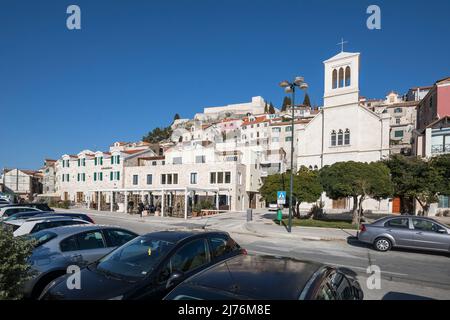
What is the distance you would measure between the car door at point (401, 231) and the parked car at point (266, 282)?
31.3ft

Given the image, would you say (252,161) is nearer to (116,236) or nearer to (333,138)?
(333,138)

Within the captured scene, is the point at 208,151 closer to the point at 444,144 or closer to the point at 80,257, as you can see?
the point at 444,144

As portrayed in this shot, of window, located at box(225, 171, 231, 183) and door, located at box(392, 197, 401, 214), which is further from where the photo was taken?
window, located at box(225, 171, 231, 183)

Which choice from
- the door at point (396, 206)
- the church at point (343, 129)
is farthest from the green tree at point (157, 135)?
the door at point (396, 206)

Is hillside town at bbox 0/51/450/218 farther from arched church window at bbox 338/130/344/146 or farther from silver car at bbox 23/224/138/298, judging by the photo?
silver car at bbox 23/224/138/298

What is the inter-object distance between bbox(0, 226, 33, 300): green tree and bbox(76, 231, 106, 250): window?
9.09ft

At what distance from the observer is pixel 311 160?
135ft

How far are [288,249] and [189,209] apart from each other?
21.0 meters

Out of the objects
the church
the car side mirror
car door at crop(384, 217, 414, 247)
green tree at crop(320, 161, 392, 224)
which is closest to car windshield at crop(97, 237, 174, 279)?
the car side mirror

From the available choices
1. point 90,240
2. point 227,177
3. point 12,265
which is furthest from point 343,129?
point 12,265

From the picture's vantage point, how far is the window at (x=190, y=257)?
518 centimetres

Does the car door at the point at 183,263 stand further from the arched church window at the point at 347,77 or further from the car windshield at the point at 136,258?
the arched church window at the point at 347,77

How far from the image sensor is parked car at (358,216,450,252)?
38.4ft
